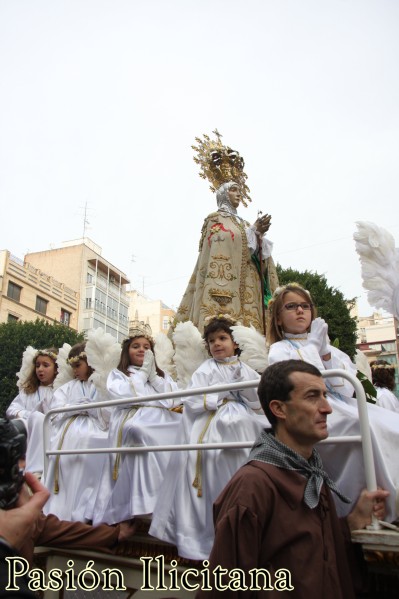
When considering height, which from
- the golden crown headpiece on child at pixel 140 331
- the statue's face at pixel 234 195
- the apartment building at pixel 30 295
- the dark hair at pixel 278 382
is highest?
the apartment building at pixel 30 295

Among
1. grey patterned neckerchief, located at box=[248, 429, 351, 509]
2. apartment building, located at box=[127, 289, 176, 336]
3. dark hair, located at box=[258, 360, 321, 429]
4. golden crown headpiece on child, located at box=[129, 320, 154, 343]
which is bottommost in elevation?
grey patterned neckerchief, located at box=[248, 429, 351, 509]

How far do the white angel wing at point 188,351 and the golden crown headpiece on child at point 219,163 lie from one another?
12.2 ft

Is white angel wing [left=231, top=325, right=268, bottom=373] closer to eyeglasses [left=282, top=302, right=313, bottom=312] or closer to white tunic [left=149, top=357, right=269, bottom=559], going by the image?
white tunic [left=149, top=357, right=269, bottom=559]

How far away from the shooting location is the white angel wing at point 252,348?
4.24m

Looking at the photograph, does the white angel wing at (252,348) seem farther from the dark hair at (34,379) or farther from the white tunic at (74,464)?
the dark hair at (34,379)

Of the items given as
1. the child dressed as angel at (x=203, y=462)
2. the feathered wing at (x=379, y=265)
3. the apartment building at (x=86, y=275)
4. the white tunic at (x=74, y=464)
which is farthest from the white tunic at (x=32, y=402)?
the apartment building at (x=86, y=275)

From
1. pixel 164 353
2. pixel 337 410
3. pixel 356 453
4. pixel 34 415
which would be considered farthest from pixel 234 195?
pixel 356 453

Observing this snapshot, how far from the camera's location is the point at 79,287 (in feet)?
152

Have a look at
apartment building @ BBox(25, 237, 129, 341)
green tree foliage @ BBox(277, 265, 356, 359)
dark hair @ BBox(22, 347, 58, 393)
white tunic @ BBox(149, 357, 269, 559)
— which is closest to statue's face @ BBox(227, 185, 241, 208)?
dark hair @ BBox(22, 347, 58, 393)

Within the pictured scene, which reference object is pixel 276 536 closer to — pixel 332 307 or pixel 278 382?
pixel 278 382

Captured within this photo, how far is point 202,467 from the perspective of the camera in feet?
12.2

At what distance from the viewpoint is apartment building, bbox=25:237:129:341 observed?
4662 centimetres

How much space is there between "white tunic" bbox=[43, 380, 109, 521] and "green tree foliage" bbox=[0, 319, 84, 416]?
1766cm

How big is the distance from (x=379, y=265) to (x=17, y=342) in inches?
887
